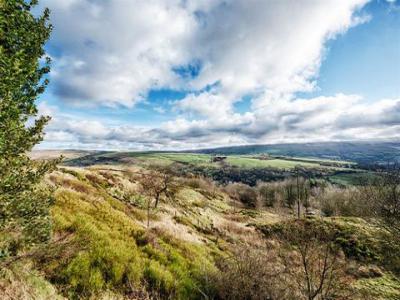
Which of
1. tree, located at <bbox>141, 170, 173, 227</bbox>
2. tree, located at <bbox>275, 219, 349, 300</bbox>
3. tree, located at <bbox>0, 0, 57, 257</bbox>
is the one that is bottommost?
tree, located at <bbox>275, 219, 349, 300</bbox>

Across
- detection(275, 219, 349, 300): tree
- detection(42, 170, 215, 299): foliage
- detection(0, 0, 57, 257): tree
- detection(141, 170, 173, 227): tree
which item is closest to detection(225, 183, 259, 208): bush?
detection(141, 170, 173, 227): tree

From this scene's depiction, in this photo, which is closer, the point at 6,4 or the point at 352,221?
the point at 6,4

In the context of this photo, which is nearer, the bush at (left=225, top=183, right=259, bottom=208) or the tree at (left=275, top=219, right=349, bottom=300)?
the tree at (left=275, top=219, right=349, bottom=300)

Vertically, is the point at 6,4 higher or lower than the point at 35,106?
higher

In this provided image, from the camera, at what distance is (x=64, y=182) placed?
21.5 metres

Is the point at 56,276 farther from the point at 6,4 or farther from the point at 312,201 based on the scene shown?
Answer: the point at 312,201

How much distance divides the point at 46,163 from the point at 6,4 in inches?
184

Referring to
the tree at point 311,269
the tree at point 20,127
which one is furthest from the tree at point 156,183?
the tree at point 20,127

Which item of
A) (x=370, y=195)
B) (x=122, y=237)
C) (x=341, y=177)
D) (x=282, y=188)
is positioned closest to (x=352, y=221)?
(x=370, y=195)

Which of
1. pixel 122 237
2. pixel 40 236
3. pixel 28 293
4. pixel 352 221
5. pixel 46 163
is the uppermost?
pixel 46 163

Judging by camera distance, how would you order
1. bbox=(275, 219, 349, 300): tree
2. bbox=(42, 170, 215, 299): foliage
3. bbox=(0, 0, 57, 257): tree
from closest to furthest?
bbox=(0, 0, 57, 257): tree
bbox=(42, 170, 215, 299): foliage
bbox=(275, 219, 349, 300): tree

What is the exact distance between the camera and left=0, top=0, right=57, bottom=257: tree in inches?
250

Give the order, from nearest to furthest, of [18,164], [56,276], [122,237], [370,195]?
[18,164]
[56,276]
[122,237]
[370,195]

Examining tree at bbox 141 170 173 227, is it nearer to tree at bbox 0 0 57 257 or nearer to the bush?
tree at bbox 0 0 57 257
